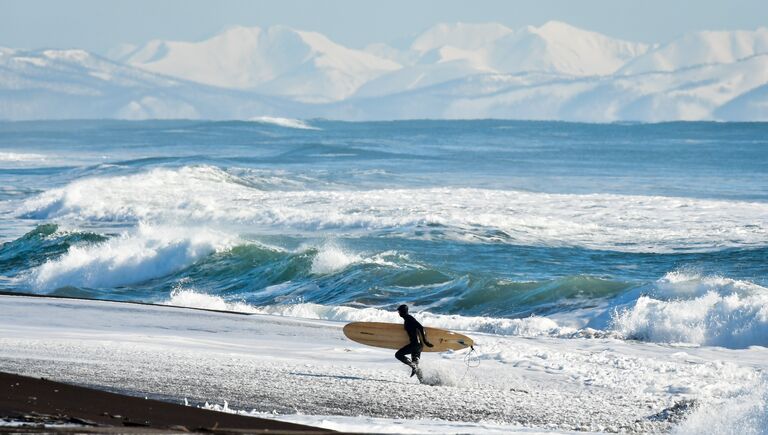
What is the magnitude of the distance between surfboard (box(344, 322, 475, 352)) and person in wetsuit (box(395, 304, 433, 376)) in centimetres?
42

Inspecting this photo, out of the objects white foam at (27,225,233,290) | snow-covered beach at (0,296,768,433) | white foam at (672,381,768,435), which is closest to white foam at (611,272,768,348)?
snow-covered beach at (0,296,768,433)

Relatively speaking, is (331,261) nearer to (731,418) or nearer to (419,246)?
(419,246)

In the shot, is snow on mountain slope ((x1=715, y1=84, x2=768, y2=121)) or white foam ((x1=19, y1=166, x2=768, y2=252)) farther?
snow on mountain slope ((x1=715, y1=84, x2=768, y2=121))

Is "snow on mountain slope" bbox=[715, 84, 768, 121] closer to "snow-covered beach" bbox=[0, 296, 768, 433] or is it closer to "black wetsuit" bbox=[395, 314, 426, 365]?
"snow-covered beach" bbox=[0, 296, 768, 433]

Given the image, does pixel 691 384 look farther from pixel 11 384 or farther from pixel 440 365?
pixel 11 384

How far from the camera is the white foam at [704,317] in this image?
1577cm

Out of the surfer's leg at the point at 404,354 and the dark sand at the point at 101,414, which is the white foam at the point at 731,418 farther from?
the dark sand at the point at 101,414

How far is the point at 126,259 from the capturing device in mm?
24531

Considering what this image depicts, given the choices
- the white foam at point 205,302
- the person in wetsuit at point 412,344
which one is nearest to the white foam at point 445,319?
the white foam at point 205,302

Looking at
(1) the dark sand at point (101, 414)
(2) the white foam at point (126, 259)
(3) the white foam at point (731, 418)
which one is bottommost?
(3) the white foam at point (731, 418)

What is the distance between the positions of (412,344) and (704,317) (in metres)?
5.88

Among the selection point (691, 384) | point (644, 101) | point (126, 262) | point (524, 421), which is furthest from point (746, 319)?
point (644, 101)

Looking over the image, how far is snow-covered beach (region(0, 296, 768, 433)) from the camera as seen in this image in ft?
33.4

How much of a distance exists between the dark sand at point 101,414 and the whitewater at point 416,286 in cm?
67
